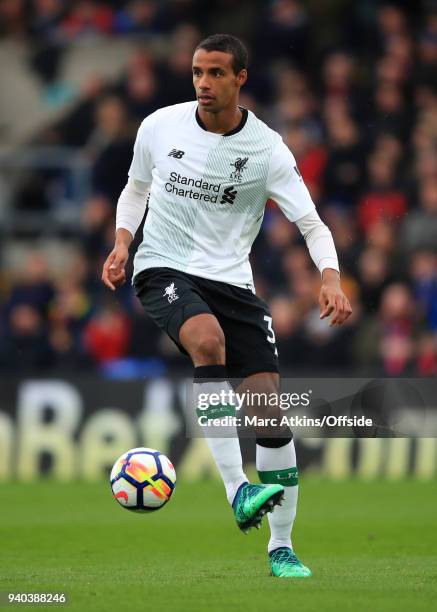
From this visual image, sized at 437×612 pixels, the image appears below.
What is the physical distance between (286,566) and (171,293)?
1.55m

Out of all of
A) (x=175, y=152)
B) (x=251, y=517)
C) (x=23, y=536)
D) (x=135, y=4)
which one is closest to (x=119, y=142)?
(x=135, y=4)

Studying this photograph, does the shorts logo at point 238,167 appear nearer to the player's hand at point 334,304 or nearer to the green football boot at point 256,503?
the player's hand at point 334,304

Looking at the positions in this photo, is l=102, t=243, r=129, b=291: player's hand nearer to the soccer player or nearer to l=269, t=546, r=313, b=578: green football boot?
the soccer player

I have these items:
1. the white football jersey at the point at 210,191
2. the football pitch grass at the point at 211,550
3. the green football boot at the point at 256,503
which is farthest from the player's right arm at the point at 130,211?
the football pitch grass at the point at 211,550

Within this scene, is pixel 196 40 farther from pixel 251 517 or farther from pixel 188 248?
pixel 251 517

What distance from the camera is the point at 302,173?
15195 mm

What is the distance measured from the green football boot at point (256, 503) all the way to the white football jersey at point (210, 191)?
48.6 inches

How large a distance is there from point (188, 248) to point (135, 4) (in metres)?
12.1

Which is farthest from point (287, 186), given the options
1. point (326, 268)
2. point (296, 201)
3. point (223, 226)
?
point (326, 268)

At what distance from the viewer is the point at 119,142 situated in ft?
51.7

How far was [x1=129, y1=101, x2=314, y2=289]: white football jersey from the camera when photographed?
23.8ft

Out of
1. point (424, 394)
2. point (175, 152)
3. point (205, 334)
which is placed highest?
point (175, 152)

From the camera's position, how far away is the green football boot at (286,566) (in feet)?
23.2

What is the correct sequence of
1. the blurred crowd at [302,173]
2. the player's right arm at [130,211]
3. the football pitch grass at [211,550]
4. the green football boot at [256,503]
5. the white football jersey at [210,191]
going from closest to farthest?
the football pitch grass at [211,550] → the green football boot at [256,503] → the white football jersey at [210,191] → the player's right arm at [130,211] → the blurred crowd at [302,173]
